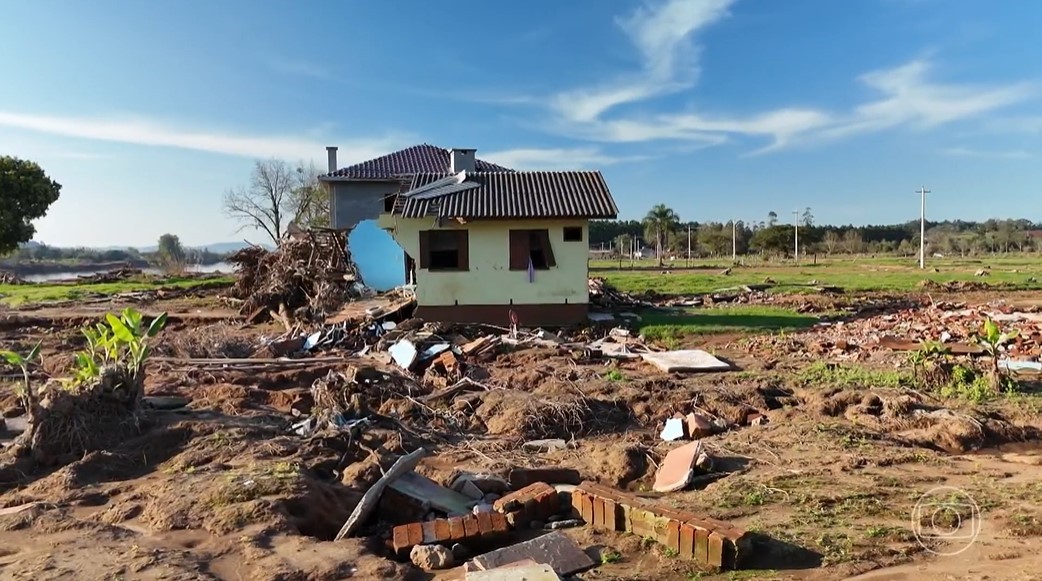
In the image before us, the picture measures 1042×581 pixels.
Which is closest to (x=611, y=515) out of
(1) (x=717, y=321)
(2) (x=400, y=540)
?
(2) (x=400, y=540)

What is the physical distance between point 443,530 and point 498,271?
472 inches

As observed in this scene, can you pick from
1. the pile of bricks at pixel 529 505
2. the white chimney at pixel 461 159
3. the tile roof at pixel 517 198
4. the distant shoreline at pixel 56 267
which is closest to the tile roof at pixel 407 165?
the white chimney at pixel 461 159

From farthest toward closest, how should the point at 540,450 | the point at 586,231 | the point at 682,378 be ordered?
the point at 586,231
the point at 682,378
the point at 540,450

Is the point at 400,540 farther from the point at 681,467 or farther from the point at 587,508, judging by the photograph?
the point at 681,467

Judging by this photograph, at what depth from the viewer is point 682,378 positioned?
10633 mm

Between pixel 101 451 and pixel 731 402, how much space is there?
7483 mm

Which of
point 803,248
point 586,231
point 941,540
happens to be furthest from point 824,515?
point 803,248

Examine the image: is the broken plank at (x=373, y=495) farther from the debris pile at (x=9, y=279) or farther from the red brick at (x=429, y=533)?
the debris pile at (x=9, y=279)

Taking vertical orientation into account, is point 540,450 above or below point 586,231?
below

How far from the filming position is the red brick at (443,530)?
4.89 m

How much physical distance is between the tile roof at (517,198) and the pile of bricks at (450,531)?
38.1 ft

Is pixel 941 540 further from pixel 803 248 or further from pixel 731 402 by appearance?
pixel 803 248

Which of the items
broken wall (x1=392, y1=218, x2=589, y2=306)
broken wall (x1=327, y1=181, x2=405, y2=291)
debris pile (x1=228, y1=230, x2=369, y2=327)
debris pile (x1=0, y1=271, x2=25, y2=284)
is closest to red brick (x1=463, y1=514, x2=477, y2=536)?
broken wall (x1=392, y1=218, x2=589, y2=306)

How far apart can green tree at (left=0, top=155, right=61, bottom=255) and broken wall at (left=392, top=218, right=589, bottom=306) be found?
36502 mm
